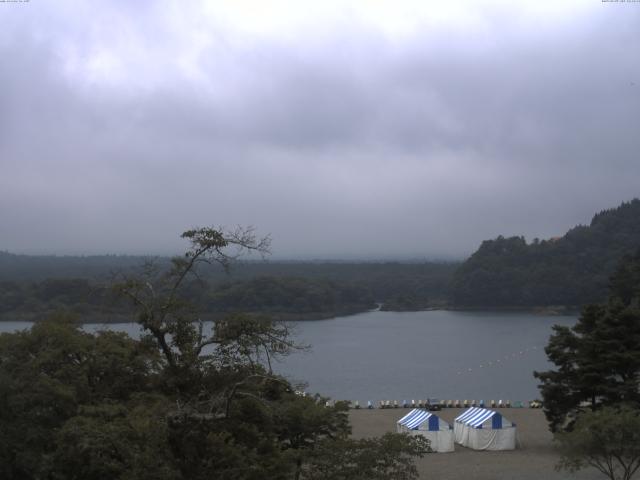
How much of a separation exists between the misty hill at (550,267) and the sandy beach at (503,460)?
4633cm

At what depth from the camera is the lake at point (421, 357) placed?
28.1 m

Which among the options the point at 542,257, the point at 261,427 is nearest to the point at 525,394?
the point at 261,427

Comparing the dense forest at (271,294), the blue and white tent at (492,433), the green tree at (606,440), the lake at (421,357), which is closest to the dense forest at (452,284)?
the dense forest at (271,294)

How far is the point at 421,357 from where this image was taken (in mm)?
38469

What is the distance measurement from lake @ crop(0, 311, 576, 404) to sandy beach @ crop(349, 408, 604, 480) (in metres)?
2.63

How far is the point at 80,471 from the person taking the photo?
22.6 ft

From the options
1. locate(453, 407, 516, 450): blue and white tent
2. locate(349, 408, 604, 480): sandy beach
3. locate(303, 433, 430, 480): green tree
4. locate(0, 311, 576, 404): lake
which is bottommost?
locate(0, 311, 576, 404): lake

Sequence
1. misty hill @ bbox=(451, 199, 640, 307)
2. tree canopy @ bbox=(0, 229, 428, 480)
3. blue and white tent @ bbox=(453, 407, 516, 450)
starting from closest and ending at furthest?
tree canopy @ bbox=(0, 229, 428, 480) < blue and white tent @ bbox=(453, 407, 516, 450) < misty hill @ bbox=(451, 199, 640, 307)

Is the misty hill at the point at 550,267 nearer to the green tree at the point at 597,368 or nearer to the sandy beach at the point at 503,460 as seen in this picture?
the sandy beach at the point at 503,460

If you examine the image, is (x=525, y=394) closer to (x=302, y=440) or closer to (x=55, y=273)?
(x=302, y=440)

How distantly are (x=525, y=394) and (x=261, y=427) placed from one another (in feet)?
68.1

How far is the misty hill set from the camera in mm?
66500

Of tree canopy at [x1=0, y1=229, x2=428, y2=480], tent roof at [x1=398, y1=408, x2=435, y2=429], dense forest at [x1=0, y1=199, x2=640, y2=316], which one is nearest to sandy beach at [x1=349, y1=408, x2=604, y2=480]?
tent roof at [x1=398, y1=408, x2=435, y2=429]

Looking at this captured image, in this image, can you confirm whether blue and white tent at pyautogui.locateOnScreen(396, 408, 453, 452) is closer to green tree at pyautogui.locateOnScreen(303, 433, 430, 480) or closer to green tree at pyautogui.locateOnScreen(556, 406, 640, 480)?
green tree at pyautogui.locateOnScreen(556, 406, 640, 480)
